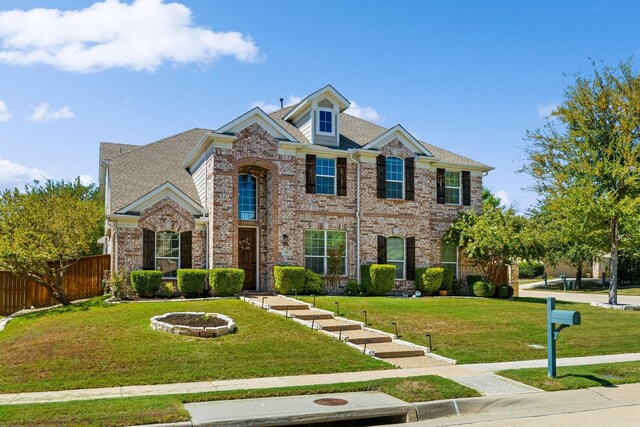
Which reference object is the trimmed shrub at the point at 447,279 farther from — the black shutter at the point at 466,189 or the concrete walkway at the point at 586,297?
the concrete walkway at the point at 586,297

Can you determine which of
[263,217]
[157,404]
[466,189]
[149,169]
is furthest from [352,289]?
[157,404]

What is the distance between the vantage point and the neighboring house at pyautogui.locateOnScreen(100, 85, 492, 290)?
23578 millimetres

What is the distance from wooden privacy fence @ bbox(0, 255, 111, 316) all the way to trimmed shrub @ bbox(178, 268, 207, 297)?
3949 mm

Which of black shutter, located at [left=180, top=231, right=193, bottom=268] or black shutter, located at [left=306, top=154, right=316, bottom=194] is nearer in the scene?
black shutter, located at [left=180, top=231, right=193, bottom=268]

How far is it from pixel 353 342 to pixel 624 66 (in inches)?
758

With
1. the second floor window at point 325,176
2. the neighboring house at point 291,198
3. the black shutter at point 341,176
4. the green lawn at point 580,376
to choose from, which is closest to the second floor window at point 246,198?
the neighboring house at point 291,198

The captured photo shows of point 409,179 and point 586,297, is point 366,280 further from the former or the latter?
point 586,297

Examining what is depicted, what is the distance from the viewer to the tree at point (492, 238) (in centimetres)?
2603

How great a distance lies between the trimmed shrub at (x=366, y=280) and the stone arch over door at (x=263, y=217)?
3842 millimetres

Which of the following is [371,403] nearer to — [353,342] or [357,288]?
[353,342]

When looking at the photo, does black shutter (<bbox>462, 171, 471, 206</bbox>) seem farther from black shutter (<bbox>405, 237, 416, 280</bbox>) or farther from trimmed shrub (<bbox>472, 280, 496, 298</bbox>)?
trimmed shrub (<bbox>472, 280, 496, 298</bbox>)

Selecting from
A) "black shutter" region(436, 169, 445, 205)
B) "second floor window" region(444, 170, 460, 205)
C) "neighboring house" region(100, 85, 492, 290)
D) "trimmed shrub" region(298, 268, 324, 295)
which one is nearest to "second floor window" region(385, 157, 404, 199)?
"neighboring house" region(100, 85, 492, 290)

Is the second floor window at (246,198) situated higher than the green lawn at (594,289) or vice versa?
the second floor window at (246,198)

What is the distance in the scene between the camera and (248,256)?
994 inches
